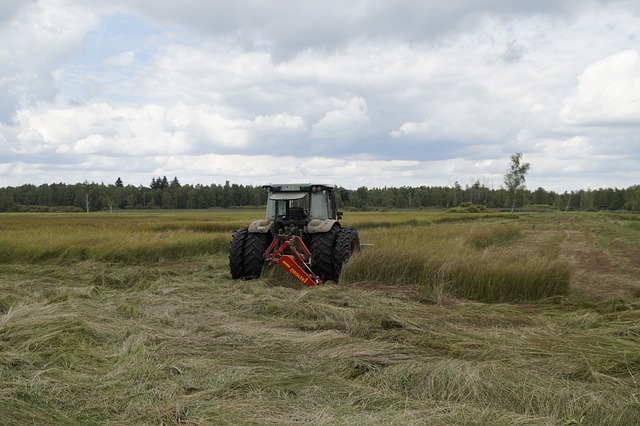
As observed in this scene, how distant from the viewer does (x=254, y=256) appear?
10.0 meters

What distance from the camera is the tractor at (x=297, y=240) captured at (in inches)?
380

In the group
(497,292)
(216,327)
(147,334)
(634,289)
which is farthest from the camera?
(634,289)

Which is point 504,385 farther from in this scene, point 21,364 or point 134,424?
point 21,364

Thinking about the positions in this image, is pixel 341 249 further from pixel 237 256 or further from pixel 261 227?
pixel 237 256

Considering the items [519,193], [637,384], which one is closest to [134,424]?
[637,384]

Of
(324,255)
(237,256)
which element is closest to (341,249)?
(324,255)

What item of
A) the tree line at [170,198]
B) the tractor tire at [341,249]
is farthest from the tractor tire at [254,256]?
the tree line at [170,198]

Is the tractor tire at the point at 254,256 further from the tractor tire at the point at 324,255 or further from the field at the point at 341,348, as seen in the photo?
the tractor tire at the point at 324,255

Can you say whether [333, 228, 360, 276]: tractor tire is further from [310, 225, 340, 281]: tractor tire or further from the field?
the field

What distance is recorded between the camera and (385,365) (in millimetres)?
4637

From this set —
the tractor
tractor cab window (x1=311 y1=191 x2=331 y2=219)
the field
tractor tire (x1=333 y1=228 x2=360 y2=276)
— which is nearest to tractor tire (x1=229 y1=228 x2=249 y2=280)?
the tractor

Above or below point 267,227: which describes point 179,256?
below

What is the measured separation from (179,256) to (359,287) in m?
8.01

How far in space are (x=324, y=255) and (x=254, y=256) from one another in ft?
4.56
